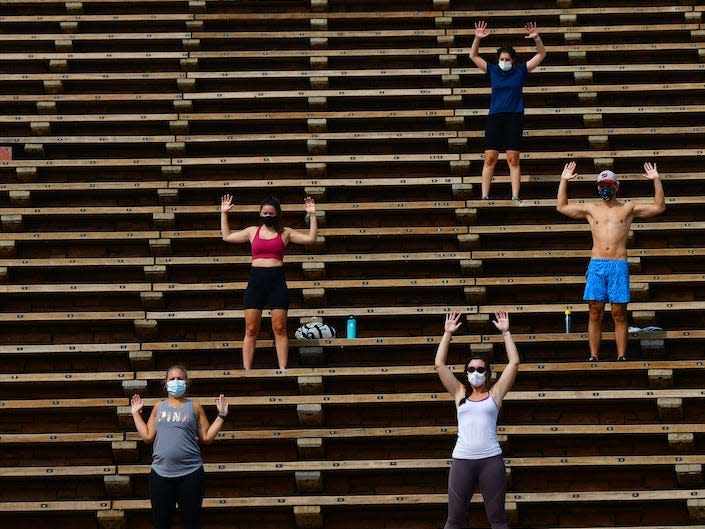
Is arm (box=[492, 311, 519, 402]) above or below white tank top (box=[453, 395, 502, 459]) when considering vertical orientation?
above

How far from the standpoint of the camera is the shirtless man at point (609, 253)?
10555 millimetres

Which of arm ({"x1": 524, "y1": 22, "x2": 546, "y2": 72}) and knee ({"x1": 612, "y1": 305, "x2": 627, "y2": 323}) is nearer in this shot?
knee ({"x1": 612, "y1": 305, "x2": 627, "y2": 323})

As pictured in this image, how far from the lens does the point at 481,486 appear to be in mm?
8531

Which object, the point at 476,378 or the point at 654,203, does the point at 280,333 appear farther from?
the point at 654,203

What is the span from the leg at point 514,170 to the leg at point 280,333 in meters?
2.77

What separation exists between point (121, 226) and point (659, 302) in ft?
16.3

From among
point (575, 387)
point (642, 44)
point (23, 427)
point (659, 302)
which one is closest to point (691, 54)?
point (642, 44)

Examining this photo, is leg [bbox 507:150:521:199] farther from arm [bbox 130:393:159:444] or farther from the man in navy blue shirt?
arm [bbox 130:393:159:444]

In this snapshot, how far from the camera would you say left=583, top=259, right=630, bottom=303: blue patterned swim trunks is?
413 inches

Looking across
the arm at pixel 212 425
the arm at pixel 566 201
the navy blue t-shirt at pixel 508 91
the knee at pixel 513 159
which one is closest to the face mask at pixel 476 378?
the arm at pixel 212 425

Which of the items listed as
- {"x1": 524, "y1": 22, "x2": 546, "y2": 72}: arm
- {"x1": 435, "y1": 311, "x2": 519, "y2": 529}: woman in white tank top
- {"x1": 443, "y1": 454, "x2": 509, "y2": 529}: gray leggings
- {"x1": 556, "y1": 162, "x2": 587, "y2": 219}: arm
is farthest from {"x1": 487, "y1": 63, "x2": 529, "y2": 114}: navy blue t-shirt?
{"x1": 443, "y1": 454, "x2": 509, "y2": 529}: gray leggings

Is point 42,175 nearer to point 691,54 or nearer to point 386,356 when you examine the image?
point 386,356

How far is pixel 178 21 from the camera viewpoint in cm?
1460

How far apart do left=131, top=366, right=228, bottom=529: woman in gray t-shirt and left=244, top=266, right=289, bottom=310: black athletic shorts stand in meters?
1.78
